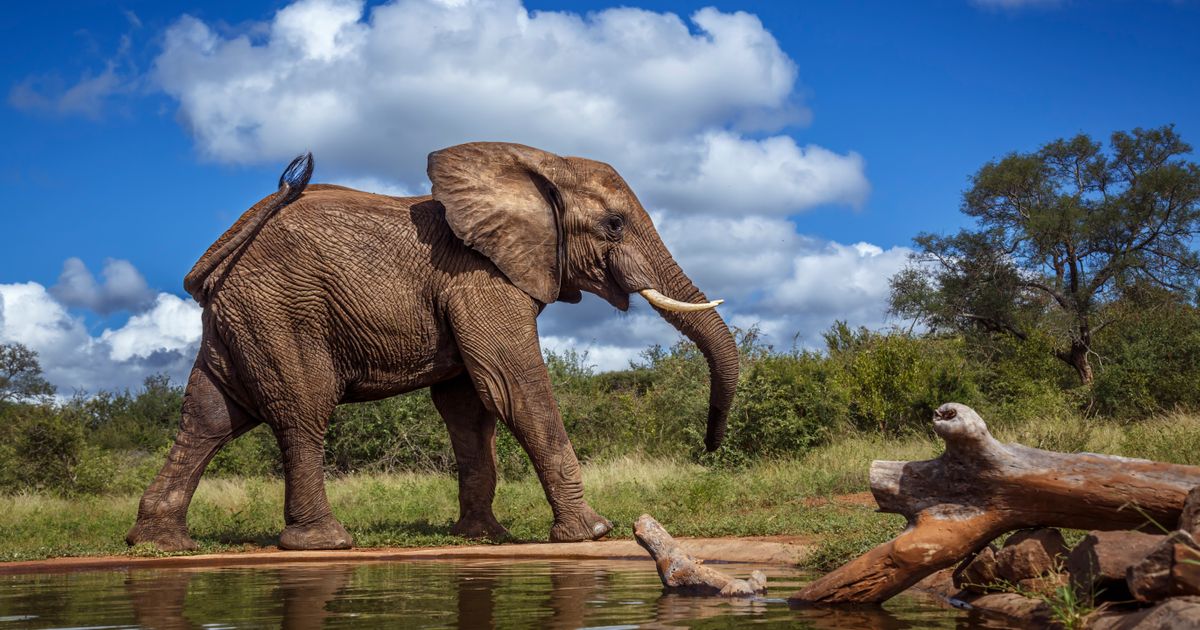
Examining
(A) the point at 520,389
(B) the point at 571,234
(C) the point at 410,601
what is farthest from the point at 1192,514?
(B) the point at 571,234

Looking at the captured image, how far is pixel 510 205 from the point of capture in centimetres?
1098

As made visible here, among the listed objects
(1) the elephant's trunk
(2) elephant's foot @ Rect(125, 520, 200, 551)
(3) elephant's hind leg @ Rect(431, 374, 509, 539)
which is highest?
(1) the elephant's trunk

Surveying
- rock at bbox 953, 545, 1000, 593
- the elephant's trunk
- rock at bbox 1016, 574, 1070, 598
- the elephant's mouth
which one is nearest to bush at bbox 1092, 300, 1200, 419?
the elephant's trunk

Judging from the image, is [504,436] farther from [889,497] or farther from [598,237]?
[889,497]

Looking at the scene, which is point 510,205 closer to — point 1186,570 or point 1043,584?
point 1043,584

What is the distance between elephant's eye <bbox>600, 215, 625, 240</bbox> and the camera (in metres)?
11.1

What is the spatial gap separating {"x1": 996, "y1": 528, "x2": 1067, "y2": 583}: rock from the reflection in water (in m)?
0.44

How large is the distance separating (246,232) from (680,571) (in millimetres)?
5633

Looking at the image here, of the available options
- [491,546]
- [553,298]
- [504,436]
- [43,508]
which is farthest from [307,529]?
[504,436]

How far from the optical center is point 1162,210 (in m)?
33.4

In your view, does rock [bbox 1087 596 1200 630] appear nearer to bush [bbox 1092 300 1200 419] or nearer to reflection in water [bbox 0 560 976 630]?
reflection in water [bbox 0 560 976 630]

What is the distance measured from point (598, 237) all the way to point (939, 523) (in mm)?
5493

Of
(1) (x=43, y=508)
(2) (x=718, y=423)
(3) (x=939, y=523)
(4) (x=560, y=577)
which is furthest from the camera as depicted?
(1) (x=43, y=508)

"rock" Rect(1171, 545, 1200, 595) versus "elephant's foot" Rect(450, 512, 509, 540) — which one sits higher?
"elephant's foot" Rect(450, 512, 509, 540)
